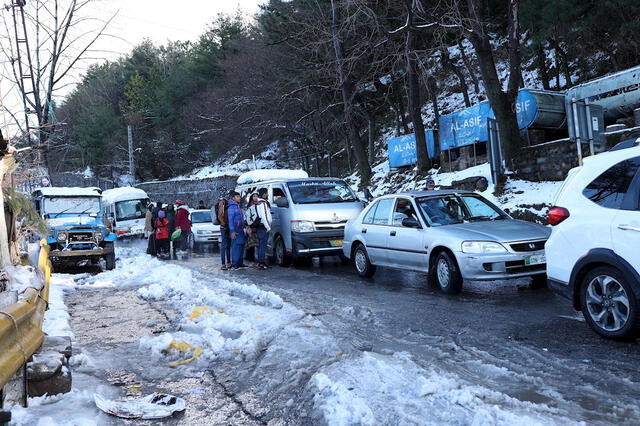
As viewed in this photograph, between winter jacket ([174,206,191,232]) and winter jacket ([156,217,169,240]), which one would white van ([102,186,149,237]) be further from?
winter jacket ([156,217,169,240])

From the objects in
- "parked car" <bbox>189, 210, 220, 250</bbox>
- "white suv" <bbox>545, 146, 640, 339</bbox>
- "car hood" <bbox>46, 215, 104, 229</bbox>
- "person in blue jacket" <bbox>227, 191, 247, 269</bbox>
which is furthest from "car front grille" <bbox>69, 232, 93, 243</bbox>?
"white suv" <bbox>545, 146, 640, 339</bbox>

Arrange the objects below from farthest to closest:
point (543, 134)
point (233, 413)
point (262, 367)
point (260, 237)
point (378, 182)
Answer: point (378, 182), point (543, 134), point (260, 237), point (262, 367), point (233, 413)

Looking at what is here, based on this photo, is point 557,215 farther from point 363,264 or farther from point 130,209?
point 130,209

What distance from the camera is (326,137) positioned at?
36.6 m

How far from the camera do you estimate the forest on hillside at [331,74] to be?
17422 millimetres

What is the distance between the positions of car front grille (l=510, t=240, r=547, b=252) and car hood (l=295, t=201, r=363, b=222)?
17.4 ft

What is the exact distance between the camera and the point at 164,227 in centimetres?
1794

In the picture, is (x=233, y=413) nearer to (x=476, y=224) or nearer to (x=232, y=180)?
(x=476, y=224)

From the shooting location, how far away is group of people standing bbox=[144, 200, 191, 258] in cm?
1792

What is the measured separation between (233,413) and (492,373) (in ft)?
6.67

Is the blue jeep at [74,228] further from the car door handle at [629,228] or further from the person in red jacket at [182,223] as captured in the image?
the car door handle at [629,228]

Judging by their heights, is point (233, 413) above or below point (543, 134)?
below

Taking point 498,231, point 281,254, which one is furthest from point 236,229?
point 498,231

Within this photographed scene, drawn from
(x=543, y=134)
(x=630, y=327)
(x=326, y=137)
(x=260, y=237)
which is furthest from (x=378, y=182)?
(x=630, y=327)
